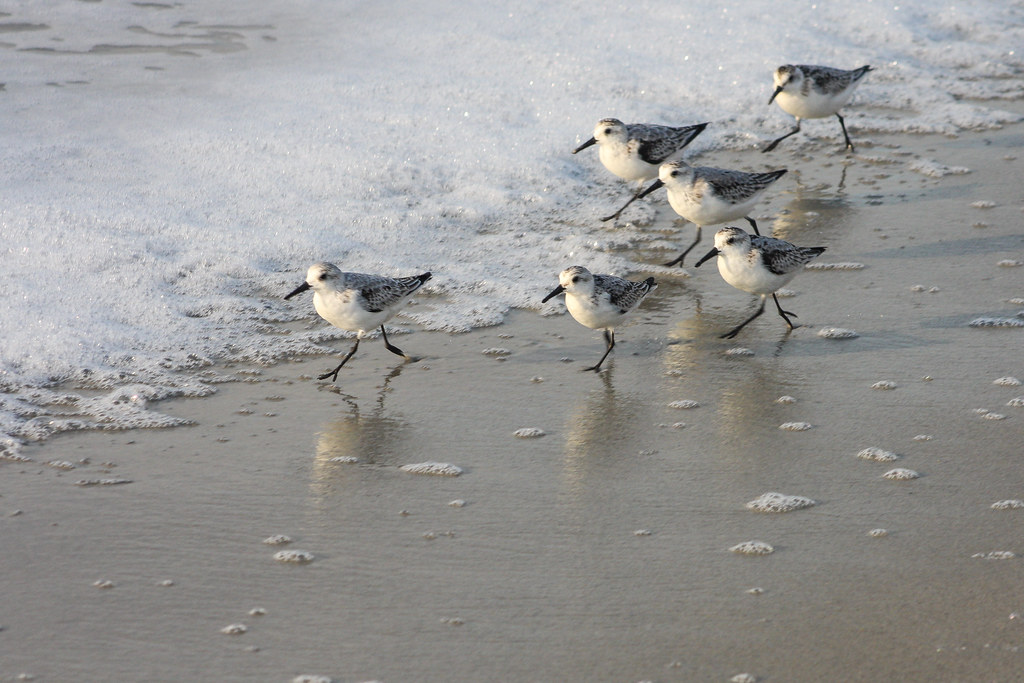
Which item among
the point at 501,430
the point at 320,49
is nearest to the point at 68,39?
the point at 320,49

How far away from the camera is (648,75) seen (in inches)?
416

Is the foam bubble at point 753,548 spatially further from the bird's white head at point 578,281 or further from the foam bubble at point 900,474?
the bird's white head at point 578,281

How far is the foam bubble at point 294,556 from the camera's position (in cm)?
381

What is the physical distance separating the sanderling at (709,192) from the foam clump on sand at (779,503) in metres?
2.80

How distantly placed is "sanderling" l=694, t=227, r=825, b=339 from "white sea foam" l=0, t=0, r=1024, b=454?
1.10 metres

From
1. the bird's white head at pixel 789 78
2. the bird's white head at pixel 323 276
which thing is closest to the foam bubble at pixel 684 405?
the bird's white head at pixel 323 276

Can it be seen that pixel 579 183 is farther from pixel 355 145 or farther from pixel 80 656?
pixel 80 656

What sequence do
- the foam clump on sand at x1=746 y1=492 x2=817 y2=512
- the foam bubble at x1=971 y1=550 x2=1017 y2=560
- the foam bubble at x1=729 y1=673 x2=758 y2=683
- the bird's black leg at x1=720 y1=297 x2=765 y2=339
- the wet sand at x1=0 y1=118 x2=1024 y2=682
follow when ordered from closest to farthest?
the foam bubble at x1=729 y1=673 x2=758 y2=683, the wet sand at x1=0 y1=118 x2=1024 y2=682, the foam bubble at x1=971 y1=550 x2=1017 y2=560, the foam clump on sand at x1=746 y1=492 x2=817 y2=512, the bird's black leg at x1=720 y1=297 x2=765 y2=339

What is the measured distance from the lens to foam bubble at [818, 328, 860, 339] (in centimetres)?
562

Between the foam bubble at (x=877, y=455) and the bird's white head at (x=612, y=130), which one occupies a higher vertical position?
the bird's white head at (x=612, y=130)

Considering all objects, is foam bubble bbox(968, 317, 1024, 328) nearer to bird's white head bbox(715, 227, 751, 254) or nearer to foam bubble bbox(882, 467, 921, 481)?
bird's white head bbox(715, 227, 751, 254)

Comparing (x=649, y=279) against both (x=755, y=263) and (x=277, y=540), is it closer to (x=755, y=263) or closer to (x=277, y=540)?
(x=755, y=263)

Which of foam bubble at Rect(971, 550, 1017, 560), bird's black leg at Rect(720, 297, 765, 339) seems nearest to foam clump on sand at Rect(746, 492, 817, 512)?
foam bubble at Rect(971, 550, 1017, 560)

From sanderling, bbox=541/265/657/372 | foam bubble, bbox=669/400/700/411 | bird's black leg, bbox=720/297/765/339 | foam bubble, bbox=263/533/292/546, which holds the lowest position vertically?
foam bubble, bbox=263/533/292/546
